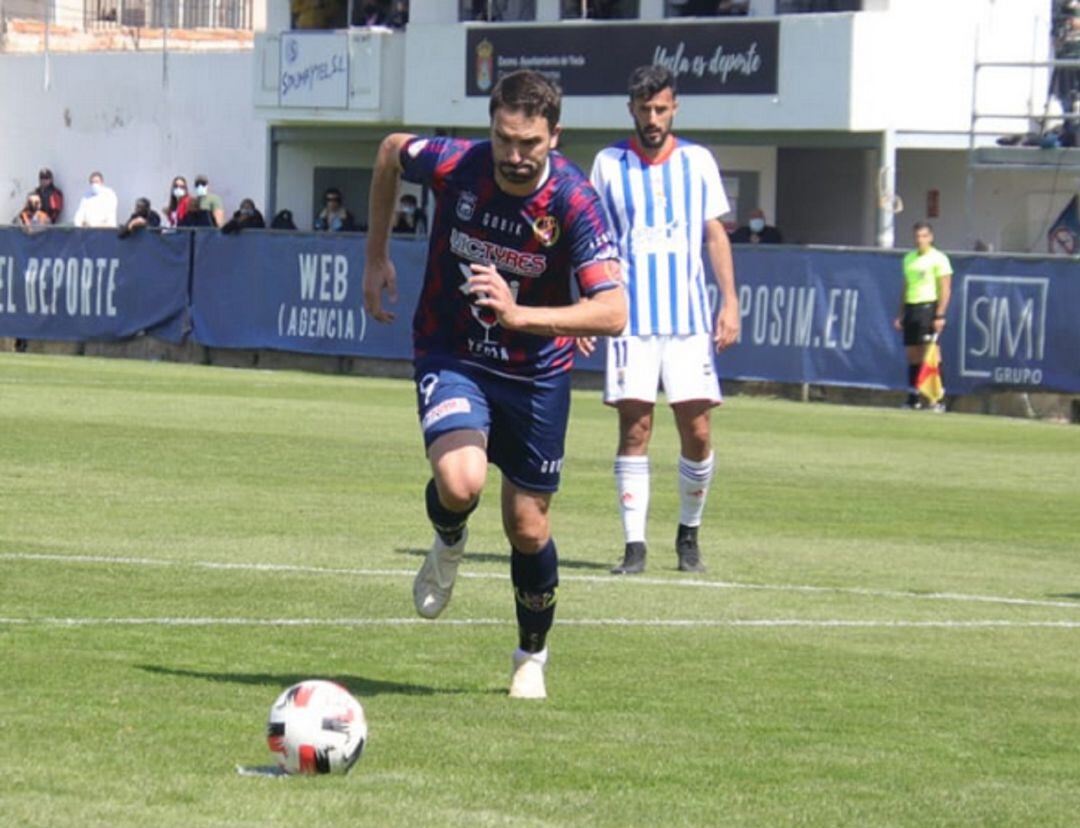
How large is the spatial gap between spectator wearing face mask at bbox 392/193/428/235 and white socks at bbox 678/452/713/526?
26310 millimetres

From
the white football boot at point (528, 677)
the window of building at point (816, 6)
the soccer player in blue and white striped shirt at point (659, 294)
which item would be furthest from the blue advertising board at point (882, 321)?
the white football boot at point (528, 677)

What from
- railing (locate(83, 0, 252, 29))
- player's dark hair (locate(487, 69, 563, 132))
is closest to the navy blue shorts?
player's dark hair (locate(487, 69, 563, 132))

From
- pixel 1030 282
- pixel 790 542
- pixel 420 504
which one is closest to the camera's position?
pixel 790 542

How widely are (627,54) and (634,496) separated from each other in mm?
27093

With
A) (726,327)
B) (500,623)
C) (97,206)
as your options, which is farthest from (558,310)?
(97,206)

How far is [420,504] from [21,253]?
2400 cm

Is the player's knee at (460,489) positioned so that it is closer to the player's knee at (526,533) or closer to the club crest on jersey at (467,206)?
the player's knee at (526,533)

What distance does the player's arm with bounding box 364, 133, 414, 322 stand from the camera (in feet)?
28.3

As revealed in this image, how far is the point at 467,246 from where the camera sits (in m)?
8.25

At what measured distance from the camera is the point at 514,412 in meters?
8.39

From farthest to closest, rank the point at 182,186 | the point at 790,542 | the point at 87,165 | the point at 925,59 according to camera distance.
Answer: the point at 87,165
the point at 182,186
the point at 925,59
the point at 790,542

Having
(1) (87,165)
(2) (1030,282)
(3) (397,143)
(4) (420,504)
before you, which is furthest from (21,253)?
(3) (397,143)

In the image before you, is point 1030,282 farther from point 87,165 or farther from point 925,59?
point 87,165

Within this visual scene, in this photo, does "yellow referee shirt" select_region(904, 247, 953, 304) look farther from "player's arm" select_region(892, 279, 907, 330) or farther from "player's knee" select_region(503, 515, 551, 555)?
"player's knee" select_region(503, 515, 551, 555)
